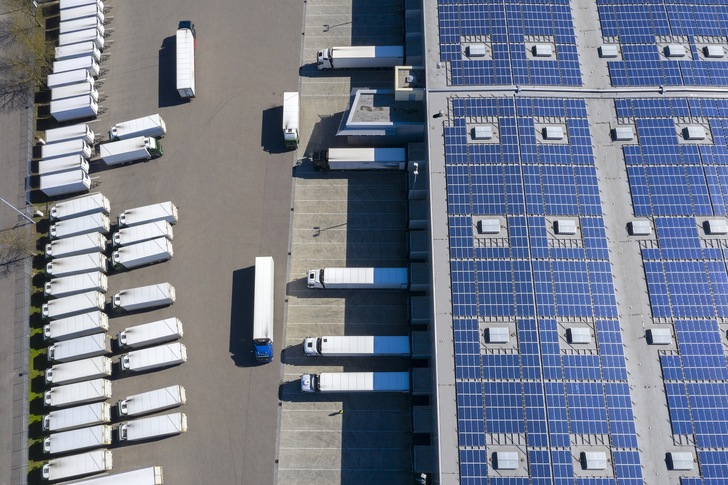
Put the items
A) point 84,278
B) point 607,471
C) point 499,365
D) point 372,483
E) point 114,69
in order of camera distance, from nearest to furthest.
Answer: point 607,471 → point 499,365 → point 372,483 → point 84,278 → point 114,69

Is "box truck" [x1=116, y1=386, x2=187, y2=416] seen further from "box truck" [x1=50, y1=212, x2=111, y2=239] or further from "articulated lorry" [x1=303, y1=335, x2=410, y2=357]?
"box truck" [x1=50, y1=212, x2=111, y2=239]

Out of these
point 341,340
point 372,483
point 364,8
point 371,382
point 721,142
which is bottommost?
point 372,483

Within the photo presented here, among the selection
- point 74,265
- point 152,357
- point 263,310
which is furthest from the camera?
point 74,265

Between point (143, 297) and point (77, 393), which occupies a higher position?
point (143, 297)

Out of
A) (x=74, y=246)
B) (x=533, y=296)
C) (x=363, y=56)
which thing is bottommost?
(x=533, y=296)

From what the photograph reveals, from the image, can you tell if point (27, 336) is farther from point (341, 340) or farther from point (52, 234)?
point (341, 340)

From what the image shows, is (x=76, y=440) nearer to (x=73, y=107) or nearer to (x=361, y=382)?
(x=361, y=382)

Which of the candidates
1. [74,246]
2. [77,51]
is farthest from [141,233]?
[77,51]

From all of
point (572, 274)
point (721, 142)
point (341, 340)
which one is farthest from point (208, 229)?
point (721, 142)
